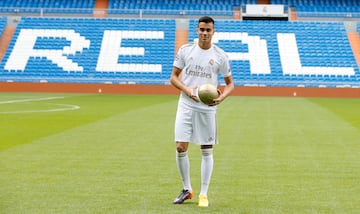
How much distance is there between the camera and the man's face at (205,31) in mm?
8344

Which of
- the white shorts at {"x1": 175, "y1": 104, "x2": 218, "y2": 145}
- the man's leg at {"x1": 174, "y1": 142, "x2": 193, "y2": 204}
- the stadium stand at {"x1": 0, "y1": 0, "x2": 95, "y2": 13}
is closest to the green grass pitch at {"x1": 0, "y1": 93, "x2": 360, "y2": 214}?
the man's leg at {"x1": 174, "y1": 142, "x2": 193, "y2": 204}

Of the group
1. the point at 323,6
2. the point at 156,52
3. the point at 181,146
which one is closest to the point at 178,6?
the point at 156,52

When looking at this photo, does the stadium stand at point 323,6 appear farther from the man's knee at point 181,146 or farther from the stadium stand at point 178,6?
the man's knee at point 181,146

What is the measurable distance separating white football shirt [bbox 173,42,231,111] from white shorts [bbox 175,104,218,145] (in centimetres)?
9

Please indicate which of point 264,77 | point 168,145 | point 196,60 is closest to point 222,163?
point 168,145

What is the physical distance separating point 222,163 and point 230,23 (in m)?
48.1

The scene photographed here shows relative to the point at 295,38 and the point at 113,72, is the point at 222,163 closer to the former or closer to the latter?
the point at 113,72

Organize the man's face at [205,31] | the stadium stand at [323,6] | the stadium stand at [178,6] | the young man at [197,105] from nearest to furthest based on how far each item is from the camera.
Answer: the man's face at [205,31] < the young man at [197,105] < the stadium stand at [178,6] < the stadium stand at [323,6]

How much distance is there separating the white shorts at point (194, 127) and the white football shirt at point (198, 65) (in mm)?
87

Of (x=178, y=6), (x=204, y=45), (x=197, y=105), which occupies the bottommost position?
(x=197, y=105)

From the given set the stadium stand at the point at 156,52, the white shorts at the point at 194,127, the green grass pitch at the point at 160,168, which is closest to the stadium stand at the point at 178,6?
the stadium stand at the point at 156,52

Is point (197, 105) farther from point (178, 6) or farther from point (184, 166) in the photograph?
point (178, 6)

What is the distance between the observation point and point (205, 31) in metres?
8.38

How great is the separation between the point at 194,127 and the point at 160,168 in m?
3.27
